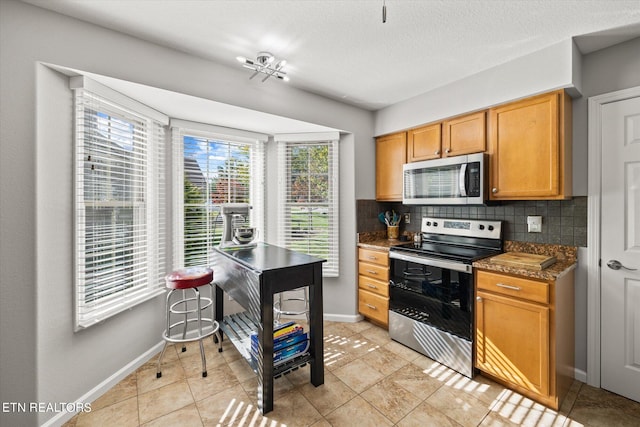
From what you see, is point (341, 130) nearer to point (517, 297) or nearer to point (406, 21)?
point (406, 21)

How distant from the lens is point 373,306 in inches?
120

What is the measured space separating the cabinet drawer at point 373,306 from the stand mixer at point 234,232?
1.42 metres

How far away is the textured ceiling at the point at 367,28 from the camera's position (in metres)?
1.63

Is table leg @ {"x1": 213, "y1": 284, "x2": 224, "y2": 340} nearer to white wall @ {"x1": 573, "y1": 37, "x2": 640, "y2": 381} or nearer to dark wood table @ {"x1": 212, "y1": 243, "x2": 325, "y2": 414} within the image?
dark wood table @ {"x1": 212, "y1": 243, "x2": 325, "y2": 414}

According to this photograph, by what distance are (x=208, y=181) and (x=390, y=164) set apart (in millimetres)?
2111

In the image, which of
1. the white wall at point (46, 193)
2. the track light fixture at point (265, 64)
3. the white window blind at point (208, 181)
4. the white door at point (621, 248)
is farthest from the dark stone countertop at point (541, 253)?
the white wall at point (46, 193)

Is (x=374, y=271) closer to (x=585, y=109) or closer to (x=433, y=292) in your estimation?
(x=433, y=292)

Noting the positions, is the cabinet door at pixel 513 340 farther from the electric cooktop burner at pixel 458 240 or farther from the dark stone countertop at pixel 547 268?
the electric cooktop burner at pixel 458 240

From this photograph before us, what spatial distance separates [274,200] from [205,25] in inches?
75.9

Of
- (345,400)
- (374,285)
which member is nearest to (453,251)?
(374,285)

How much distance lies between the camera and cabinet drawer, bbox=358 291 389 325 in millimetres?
2920

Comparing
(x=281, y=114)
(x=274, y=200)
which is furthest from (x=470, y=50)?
(x=274, y=200)

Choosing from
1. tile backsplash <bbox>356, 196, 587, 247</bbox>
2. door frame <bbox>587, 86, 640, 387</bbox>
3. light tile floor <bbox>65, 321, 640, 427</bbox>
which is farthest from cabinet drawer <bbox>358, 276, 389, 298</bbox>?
door frame <bbox>587, 86, 640, 387</bbox>

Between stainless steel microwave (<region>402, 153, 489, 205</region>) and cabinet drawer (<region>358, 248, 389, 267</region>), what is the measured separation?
64cm
